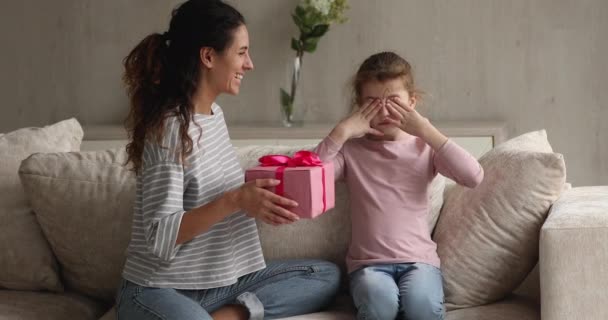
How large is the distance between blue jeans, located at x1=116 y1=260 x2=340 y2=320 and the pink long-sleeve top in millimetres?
96

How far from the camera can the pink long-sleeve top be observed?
2258 millimetres

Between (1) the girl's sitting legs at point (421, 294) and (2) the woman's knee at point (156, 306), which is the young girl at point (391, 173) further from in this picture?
(2) the woman's knee at point (156, 306)

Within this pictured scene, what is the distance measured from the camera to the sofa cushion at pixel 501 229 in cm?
219

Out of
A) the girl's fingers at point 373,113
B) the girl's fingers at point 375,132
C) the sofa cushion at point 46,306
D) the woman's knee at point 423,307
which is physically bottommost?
the sofa cushion at point 46,306

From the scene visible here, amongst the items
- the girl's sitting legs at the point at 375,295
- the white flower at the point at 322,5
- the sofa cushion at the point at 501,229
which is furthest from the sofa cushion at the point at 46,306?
the white flower at the point at 322,5

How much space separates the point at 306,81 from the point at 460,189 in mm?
2031

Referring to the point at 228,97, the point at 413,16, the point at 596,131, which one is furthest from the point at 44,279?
the point at 596,131

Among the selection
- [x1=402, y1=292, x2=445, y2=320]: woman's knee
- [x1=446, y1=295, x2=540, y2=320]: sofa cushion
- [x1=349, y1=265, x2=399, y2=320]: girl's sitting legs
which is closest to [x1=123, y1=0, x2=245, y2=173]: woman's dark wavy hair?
[x1=349, y1=265, x2=399, y2=320]: girl's sitting legs

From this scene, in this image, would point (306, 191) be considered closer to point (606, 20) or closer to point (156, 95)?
point (156, 95)

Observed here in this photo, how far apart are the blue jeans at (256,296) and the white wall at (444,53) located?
2051 millimetres

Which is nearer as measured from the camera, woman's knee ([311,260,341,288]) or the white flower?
woman's knee ([311,260,341,288])

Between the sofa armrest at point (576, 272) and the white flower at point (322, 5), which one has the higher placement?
the white flower at point (322, 5)

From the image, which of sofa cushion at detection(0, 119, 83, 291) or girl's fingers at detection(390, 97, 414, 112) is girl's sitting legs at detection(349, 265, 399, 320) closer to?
girl's fingers at detection(390, 97, 414, 112)

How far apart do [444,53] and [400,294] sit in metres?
2.22
